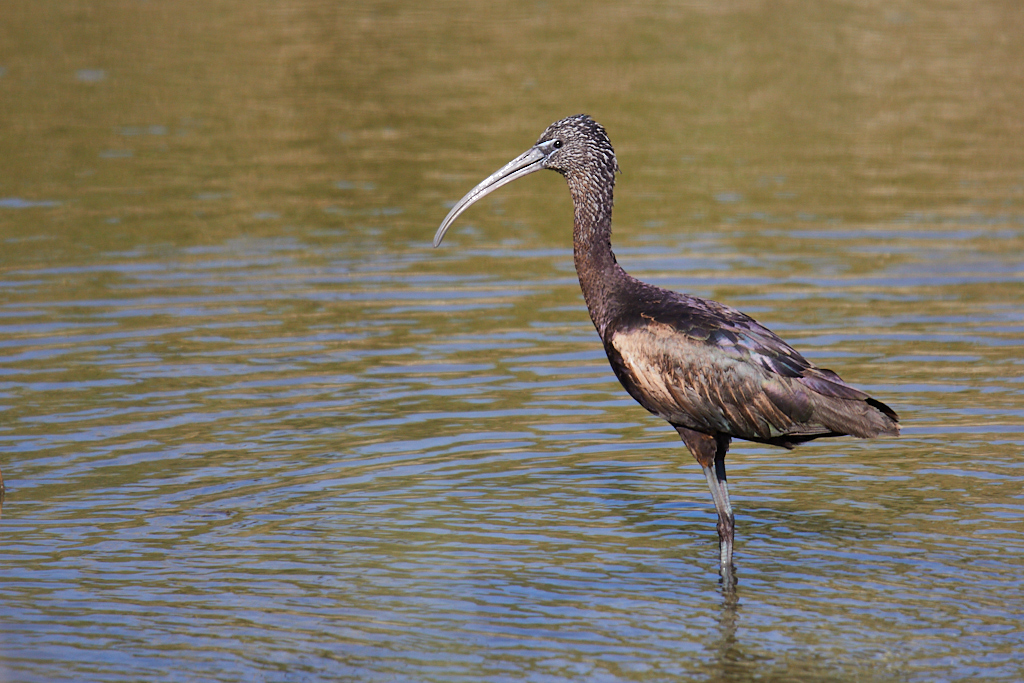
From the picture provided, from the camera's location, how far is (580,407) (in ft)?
36.3

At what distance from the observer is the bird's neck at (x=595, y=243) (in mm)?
8469

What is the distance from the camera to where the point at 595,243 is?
863 cm

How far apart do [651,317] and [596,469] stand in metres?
1.93

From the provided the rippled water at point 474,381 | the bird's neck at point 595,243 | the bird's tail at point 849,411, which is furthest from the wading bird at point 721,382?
the rippled water at point 474,381

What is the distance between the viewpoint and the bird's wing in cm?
784

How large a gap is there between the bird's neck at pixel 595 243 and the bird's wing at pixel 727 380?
405mm

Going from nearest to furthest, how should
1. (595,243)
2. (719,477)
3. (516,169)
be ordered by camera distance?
1. (719,477)
2. (595,243)
3. (516,169)

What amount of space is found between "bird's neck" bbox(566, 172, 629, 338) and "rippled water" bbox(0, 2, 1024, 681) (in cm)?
140

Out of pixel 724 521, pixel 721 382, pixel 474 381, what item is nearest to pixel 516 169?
pixel 721 382

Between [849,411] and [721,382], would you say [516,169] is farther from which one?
[849,411]

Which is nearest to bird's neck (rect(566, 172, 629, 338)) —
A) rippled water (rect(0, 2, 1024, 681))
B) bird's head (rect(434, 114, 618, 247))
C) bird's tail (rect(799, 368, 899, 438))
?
bird's head (rect(434, 114, 618, 247))

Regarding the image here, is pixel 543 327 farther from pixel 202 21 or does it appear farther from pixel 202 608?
pixel 202 21

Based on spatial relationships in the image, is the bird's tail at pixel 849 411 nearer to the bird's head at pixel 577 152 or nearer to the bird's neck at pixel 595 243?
the bird's neck at pixel 595 243

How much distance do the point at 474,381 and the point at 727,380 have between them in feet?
13.3
